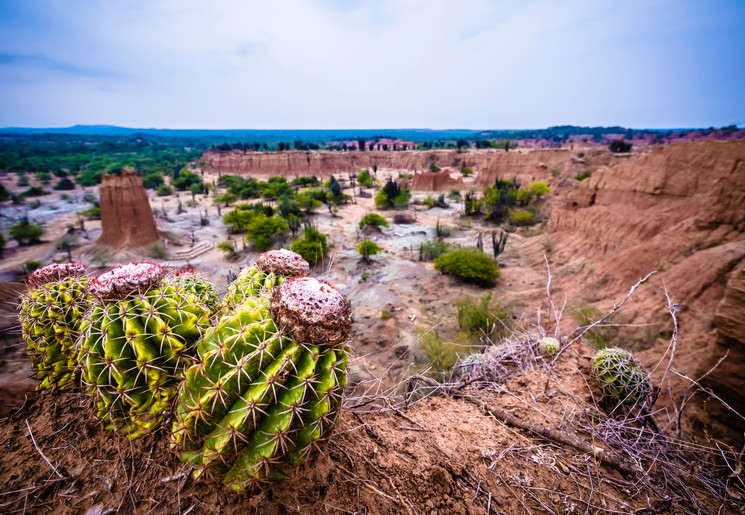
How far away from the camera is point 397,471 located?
2.57m

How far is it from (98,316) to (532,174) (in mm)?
47992

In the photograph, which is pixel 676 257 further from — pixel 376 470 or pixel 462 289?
pixel 376 470

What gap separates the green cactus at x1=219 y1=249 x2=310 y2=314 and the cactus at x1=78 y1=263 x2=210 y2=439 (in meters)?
0.39

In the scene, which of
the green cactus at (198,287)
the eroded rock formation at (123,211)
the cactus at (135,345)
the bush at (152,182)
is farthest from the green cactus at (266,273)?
the bush at (152,182)

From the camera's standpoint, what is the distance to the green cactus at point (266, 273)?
259 cm

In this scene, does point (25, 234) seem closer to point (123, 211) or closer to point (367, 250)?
point (123, 211)

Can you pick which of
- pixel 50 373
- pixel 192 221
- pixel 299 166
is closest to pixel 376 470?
pixel 50 373

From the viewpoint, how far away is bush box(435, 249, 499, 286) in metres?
15.8

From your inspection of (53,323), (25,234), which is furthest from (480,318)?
(25,234)

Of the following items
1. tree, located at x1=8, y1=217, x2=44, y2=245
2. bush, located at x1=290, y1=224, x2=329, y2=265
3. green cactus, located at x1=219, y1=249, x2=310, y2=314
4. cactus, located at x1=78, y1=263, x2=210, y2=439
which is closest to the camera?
cactus, located at x1=78, y1=263, x2=210, y2=439

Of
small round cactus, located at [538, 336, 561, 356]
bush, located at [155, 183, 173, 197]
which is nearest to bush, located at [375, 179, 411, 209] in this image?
bush, located at [155, 183, 173, 197]

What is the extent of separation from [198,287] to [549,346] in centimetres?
468

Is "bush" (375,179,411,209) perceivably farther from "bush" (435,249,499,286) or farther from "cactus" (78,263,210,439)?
Result: "cactus" (78,263,210,439)

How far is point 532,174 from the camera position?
4284 cm
